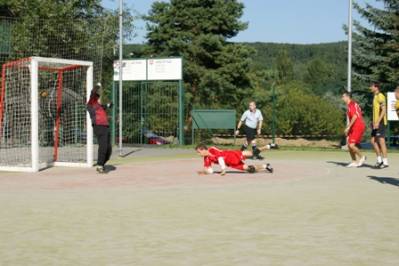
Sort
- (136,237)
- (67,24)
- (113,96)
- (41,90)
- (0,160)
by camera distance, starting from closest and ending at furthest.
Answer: (136,237)
(0,160)
(41,90)
(67,24)
(113,96)

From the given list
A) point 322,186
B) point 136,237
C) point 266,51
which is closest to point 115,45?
point 322,186

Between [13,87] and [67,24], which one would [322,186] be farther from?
[67,24]

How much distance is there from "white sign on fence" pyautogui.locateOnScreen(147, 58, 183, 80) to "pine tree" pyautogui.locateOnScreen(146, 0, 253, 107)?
52.5 ft

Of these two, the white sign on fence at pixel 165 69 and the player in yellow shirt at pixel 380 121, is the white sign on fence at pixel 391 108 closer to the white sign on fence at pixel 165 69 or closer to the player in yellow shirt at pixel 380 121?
the white sign on fence at pixel 165 69

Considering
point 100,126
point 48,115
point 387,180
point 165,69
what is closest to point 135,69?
point 165,69

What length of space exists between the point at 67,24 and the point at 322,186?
16.7m

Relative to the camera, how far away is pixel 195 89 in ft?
145

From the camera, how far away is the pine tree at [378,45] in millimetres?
30359

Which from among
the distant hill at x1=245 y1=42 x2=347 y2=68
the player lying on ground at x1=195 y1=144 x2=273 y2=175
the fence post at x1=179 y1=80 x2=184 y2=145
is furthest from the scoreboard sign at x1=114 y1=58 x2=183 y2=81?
the distant hill at x1=245 y1=42 x2=347 y2=68

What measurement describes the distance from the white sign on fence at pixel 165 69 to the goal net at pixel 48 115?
735 centimetres

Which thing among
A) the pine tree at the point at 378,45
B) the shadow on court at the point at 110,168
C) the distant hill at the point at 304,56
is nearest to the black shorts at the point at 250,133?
the shadow on court at the point at 110,168

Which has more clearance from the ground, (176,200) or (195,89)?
(195,89)

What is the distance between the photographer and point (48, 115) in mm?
20078

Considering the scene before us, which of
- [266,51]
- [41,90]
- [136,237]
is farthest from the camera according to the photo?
[266,51]
